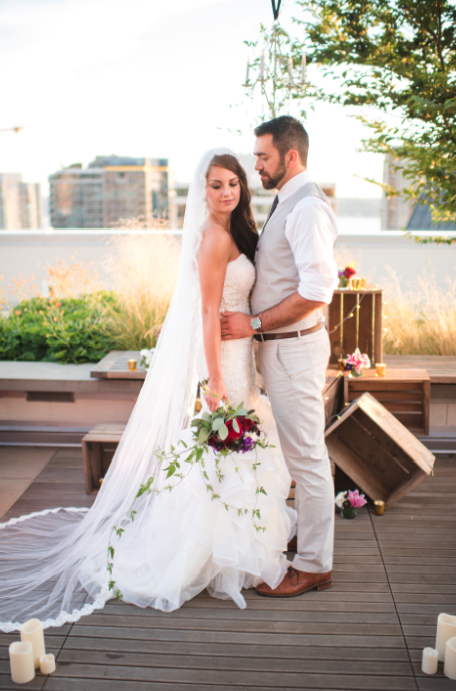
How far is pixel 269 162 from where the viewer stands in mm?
1981

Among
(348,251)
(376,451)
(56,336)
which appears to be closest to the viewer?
(376,451)

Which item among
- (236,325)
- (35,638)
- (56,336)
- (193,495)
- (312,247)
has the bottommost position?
(35,638)

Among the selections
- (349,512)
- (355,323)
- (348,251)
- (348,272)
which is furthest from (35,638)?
(348,251)

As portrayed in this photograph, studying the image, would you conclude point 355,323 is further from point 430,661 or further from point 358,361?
point 430,661

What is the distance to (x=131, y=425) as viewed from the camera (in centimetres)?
239

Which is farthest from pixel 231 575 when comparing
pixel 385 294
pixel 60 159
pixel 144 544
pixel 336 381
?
pixel 60 159

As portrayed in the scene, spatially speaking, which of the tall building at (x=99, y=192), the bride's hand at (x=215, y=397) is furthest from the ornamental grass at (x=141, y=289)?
the tall building at (x=99, y=192)

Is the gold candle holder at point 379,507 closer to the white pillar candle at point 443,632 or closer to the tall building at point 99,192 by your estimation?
the white pillar candle at point 443,632

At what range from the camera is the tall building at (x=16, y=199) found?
36.2m

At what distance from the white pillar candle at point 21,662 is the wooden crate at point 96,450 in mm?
1280

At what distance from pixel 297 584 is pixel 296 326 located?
3.28ft

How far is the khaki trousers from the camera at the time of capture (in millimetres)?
2010

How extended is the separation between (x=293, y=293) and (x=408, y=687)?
1.29m

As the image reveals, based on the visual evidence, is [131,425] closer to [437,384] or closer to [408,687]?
[408,687]
